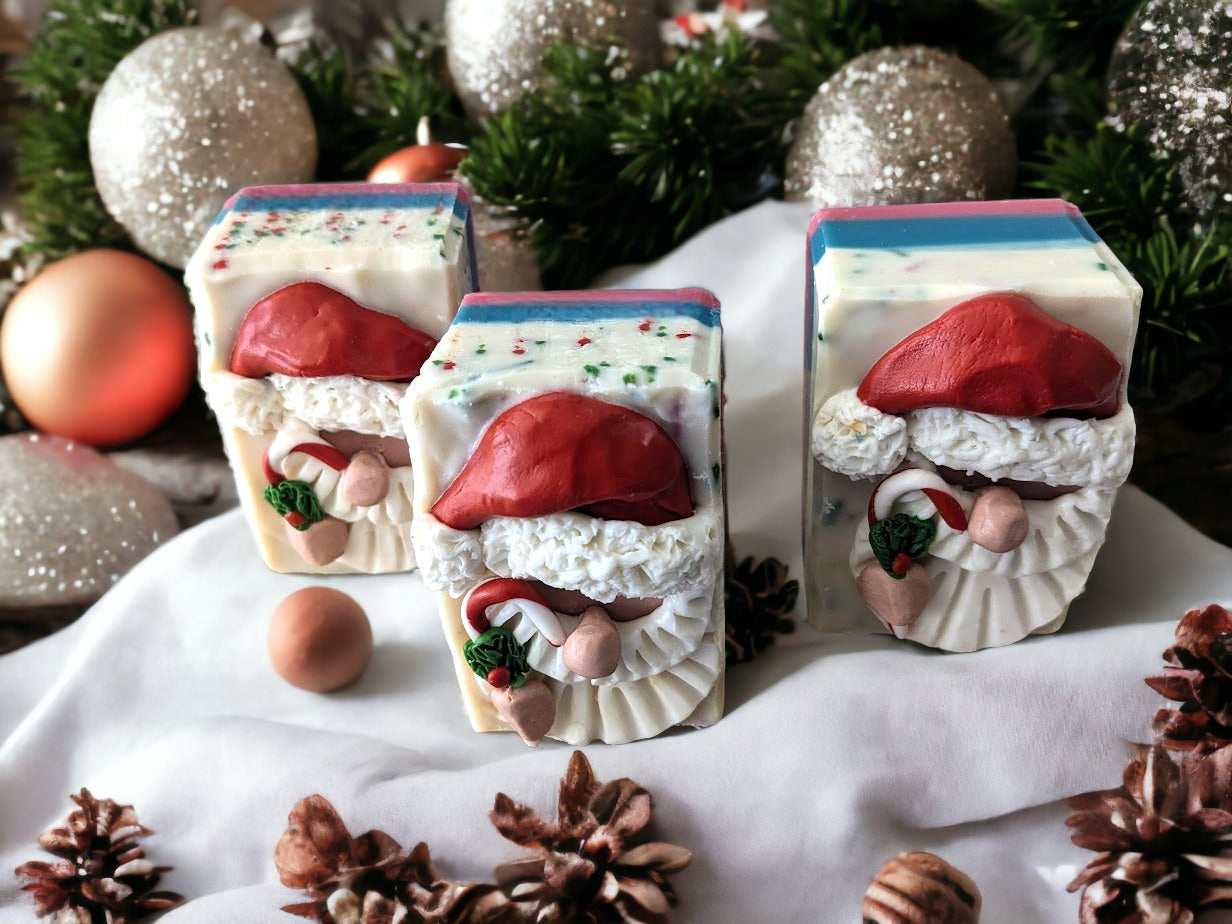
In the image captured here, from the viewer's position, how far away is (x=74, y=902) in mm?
890

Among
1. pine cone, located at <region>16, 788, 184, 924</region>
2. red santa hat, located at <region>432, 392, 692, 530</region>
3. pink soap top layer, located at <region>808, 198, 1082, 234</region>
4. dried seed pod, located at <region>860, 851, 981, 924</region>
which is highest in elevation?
pink soap top layer, located at <region>808, 198, 1082, 234</region>

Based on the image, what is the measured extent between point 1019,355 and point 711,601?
28 cm

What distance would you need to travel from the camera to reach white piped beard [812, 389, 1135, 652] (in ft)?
2.87

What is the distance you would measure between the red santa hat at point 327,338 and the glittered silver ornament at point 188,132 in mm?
350

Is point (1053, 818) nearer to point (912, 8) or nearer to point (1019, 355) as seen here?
point (1019, 355)

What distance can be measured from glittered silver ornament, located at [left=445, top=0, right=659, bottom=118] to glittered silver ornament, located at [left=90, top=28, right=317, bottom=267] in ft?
0.65

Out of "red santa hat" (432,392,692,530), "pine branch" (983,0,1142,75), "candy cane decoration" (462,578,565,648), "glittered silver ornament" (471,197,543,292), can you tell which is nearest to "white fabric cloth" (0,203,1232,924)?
"candy cane decoration" (462,578,565,648)

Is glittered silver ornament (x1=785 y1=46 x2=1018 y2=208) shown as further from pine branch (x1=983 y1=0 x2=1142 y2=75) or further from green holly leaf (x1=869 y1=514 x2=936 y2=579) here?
green holly leaf (x1=869 y1=514 x2=936 y2=579)

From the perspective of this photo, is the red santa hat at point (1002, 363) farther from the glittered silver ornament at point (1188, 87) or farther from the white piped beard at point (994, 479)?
the glittered silver ornament at point (1188, 87)

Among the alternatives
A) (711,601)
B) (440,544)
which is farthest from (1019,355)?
(440,544)

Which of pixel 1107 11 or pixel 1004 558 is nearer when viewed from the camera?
pixel 1004 558

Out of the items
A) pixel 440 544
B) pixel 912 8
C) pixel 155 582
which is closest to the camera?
pixel 440 544

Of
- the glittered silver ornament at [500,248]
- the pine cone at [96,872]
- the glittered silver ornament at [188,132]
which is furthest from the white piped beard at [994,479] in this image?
the glittered silver ornament at [188,132]

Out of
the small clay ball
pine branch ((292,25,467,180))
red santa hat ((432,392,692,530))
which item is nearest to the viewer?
red santa hat ((432,392,692,530))
